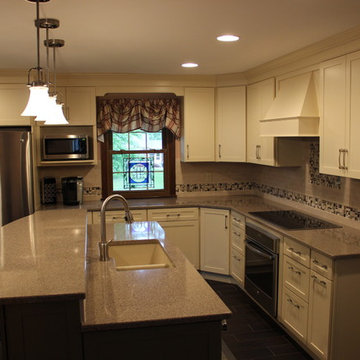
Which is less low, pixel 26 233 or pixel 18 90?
pixel 18 90

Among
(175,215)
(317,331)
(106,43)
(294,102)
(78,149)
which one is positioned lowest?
(317,331)

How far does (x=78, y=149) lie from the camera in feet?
16.2

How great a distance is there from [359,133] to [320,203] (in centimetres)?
116

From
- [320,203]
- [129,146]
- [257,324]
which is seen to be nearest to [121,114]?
[129,146]

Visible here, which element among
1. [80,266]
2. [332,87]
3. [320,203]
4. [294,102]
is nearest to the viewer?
[80,266]

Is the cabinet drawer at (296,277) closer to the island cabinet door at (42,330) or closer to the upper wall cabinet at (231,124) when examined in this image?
the upper wall cabinet at (231,124)

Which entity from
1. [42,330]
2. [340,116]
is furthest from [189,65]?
[42,330]

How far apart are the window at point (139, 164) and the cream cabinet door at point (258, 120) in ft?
3.50

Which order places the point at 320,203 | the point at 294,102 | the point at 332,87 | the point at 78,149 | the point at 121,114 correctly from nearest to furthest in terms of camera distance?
the point at 332,87 < the point at 294,102 < the point at 320,203 < the point at 78,149 < the point at 121,114

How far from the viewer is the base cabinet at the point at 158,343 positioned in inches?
70.1

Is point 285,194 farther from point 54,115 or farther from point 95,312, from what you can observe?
point 95,312

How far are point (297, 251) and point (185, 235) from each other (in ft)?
6.20

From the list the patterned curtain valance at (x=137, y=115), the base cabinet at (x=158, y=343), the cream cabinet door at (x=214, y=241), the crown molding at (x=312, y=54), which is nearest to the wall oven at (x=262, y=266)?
the cream cabinet door at (x=214, y=241)

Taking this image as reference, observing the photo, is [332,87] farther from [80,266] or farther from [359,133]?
[80,266]
